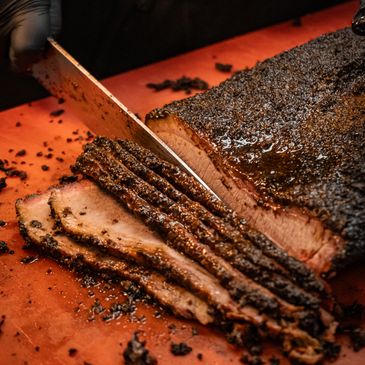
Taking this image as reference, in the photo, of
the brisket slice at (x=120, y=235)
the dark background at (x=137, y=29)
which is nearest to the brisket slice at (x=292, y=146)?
the brisket slice at (x=120, y=235)

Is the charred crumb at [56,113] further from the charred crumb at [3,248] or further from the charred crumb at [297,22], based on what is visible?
the charred crumb at [297,22]

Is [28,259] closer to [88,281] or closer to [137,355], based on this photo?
[88,281]

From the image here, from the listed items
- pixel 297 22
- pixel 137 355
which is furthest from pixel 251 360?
pixel 297 22

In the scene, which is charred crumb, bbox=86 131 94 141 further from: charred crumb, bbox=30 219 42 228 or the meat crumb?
the meat crumb

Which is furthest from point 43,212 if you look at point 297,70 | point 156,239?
point 297,70

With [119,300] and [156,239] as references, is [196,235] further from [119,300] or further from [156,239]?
[119,300]

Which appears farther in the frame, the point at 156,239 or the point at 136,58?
the point at 136,58
